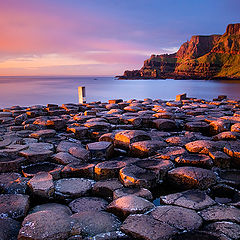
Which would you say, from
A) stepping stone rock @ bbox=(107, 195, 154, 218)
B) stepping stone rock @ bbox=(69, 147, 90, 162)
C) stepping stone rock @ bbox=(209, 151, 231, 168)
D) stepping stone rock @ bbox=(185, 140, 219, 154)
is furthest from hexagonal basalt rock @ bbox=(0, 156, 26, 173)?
stepping stone rock @ bbox=(209, 151, 231, 168)

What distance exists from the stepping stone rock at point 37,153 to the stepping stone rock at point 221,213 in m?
1.96

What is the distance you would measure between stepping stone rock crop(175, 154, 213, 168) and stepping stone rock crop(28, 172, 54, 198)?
1521 mm

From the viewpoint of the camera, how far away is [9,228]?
1.63 meters

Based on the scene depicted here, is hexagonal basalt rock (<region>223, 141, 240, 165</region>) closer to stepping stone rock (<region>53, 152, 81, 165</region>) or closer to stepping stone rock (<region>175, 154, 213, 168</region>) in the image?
stepping stone rock (<region>175, 154, 213, 168</region>)

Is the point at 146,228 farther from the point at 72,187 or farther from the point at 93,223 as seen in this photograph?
the point at 72,187

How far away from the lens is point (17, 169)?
264 centimetres

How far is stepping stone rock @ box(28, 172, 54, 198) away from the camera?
2078 millimetres

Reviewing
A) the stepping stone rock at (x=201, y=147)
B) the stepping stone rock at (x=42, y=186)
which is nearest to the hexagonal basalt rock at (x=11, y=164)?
the stepping stone rock at (x=42, y=186)

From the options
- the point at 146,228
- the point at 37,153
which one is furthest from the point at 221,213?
the point at 37,153

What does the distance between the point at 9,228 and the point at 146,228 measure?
100 centimetres

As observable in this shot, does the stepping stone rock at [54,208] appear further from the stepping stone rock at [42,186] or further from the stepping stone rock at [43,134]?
the stepping stone rock at [43,134]

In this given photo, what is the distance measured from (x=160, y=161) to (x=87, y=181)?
916mm

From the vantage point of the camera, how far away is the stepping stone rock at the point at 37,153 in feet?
9.12

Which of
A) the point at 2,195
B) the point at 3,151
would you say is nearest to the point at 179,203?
the point at 2,195
